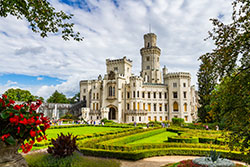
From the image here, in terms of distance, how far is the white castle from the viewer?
47.4m

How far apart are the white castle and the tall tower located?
6770 millimetres

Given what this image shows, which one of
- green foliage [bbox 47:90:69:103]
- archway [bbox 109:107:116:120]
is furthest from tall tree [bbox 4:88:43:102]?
archway [bbox 109:107:116:120]

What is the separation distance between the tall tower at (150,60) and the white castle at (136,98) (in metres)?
6.77

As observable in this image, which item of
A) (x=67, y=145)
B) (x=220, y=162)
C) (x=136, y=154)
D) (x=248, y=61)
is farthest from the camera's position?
(x=136, y=154)

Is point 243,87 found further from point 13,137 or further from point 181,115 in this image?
point 181,115

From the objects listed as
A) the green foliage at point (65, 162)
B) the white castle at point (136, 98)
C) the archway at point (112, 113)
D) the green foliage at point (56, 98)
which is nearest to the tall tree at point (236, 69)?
the green foliage at point (65, 162)

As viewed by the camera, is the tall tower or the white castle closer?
the white castle

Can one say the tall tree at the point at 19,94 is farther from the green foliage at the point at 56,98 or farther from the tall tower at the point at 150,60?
the tall tower at the point at 150,60

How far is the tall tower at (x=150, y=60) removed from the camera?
191 feet

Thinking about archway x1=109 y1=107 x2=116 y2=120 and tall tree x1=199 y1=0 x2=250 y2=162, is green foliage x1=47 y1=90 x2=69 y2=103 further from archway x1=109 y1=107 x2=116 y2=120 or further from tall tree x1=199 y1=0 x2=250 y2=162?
tall tree x1=199 y1=0 x2=250 y2=162

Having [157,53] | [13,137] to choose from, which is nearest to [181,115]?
[157,53]

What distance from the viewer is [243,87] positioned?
4.64 meters

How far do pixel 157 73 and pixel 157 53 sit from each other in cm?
695

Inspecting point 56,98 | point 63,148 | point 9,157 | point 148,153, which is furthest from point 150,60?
point 9,157
